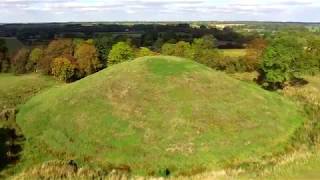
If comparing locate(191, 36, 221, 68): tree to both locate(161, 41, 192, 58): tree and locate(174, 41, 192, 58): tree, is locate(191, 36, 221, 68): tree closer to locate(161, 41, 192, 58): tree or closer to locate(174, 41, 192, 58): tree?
locate(174, 41, 192, 58): tree

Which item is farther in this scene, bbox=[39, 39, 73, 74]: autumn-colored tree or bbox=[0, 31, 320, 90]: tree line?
bbox=[39, 39, 73, 74]: autumn-colored tree

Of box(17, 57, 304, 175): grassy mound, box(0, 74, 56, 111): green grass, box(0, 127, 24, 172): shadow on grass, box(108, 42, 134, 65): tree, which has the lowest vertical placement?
box(0, 74, 56, 111): green grass

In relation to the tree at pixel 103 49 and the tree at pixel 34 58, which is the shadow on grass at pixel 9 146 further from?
the tree at pixel 34 58

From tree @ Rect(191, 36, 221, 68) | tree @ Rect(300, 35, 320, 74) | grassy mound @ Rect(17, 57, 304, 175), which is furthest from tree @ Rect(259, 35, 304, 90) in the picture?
tree @ Rect(191, 36, 221, 68)

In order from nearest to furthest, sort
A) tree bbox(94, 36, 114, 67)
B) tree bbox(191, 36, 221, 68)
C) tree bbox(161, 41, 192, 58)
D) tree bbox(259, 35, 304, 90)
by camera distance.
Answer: tree bbox(259, 35, 304, 90)
tree bbox(191, 36, 221, 68)
tree bbox(161, 41, 192, 58)
tree bbox(94, 36, 114, 67)

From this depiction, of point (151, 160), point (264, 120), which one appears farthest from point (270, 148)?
point (151, 160)

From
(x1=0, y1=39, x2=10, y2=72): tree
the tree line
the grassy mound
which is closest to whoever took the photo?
the grassy mound

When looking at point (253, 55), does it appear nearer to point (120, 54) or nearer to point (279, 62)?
point (120, 54)

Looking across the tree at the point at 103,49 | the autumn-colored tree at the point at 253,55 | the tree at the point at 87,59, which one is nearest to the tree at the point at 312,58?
the autumn-colored tree at the point at 253,55

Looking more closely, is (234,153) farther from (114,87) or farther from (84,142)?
(114,87)
